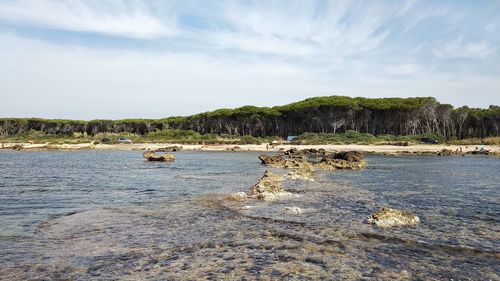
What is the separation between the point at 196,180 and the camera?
1008 inches

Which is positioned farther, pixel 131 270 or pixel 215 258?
pixel 215 258

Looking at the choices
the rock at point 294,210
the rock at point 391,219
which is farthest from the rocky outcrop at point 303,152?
the rock at point 391,219

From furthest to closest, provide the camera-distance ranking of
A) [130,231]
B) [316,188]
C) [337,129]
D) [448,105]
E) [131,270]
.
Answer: [337,129] → [448,105] → [316,188] → [130,231] → [131,270]

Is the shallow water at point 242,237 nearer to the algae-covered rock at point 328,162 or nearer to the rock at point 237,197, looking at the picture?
the rock at point 237,197

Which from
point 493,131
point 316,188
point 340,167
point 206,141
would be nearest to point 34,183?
point 316,188

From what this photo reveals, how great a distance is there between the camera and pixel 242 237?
35.1ft

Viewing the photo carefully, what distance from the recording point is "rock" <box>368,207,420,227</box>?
12047 mm

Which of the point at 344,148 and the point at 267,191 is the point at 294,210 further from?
the point at 344,148

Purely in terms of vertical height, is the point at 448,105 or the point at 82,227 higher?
the point at 448,105

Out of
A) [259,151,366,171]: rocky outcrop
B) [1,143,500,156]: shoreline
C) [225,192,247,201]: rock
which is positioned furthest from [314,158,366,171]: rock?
[1,143,500,156]: shoreline

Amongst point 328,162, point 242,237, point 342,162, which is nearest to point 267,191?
point 242,237

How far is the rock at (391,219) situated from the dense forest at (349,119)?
3017 inches

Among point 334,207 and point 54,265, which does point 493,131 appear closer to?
point 334,207

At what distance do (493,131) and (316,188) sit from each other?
81210mm
